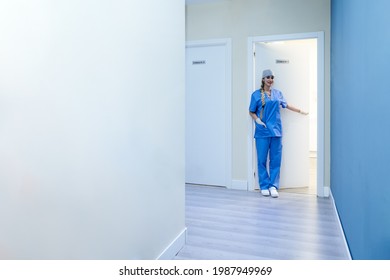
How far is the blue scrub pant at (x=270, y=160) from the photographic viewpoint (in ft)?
11.2

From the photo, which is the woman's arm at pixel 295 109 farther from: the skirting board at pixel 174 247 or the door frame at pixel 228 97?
the skirting board at pixel 174 247

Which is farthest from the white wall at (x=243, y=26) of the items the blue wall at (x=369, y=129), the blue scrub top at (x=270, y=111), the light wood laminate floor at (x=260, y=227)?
the blue wall at (x=369, y=129)

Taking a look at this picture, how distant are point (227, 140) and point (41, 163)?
2833 millimetres

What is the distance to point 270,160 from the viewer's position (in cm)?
347

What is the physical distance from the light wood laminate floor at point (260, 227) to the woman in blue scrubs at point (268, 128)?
186 millimetres

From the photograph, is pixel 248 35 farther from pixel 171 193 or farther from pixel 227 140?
pixel 171 193

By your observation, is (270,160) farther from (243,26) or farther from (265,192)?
(243,26)

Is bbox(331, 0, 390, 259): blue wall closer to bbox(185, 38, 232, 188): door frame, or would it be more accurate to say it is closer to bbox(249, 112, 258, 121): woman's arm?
bbox(249, 112, 258, 121): woman's arm

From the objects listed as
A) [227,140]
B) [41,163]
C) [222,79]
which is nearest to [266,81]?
[222,79]

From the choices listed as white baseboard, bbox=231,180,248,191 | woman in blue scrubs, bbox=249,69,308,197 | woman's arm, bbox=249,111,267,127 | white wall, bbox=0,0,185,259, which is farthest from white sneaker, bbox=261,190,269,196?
white wall, bbox=0,0,185,259

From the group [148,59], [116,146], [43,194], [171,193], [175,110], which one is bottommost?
[171,193]

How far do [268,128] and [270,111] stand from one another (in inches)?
A: 7.1

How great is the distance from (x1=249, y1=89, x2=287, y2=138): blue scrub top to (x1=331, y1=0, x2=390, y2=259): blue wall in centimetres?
163

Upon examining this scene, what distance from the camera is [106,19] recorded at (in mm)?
1239
